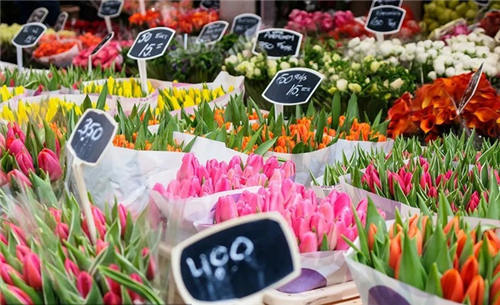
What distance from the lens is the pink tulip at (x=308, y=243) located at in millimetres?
1533

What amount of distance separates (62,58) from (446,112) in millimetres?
3032

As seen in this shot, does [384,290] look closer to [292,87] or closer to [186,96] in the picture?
[292,87]

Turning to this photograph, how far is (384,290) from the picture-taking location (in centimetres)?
131

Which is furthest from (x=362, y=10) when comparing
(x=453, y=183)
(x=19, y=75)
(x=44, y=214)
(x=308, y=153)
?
(x=44, y=214)

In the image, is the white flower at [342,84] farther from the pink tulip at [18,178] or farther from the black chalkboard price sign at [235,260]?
the black chalkboard price sign at [235,260]

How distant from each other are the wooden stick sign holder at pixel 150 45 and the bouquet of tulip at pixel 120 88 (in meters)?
0.17

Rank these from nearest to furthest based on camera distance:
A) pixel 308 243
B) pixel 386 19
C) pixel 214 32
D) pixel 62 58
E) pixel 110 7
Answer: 1. pixel 308 243
2. pixel 386 19
3. pixel 214 32
4. pixel 62 58
5. pixel 110 7

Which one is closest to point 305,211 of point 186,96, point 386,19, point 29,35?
point 186,96

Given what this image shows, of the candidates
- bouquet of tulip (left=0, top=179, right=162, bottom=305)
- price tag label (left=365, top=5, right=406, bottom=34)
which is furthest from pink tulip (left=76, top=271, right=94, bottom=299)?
price tag label (left=365, top=5, right=406, bottom=34)

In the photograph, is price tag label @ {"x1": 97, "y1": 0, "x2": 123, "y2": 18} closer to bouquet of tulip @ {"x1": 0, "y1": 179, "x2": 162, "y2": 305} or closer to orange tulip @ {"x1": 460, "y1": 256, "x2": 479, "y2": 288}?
bouquet of tulip @ {"x1": 0, "y1": 179, "x2": 162, "y2": 305}

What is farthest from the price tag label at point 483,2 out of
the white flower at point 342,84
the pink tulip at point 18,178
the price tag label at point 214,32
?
the pink tulip at point 18,178

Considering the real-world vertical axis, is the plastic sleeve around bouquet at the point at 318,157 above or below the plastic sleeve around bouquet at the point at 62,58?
above

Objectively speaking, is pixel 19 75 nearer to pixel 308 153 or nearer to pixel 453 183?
pixel 308 153

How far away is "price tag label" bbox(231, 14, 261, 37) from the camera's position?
15.3ft
